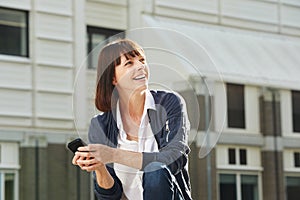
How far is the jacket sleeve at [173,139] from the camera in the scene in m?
2.62

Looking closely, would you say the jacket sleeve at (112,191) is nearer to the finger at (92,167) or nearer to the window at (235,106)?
the finger at (92,167)

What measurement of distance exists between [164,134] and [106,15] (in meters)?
11.4

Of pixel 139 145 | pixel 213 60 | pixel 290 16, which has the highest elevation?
pixel 290 16

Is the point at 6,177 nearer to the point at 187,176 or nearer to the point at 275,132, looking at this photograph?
the point at 275,132

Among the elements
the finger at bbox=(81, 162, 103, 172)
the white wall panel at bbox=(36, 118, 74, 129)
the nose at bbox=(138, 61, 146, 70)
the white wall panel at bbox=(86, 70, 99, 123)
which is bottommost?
the finger at bbox=(81, 162, 103, 172)

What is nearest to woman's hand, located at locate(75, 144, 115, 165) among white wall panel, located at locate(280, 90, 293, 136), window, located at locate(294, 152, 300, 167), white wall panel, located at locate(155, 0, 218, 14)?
white wall panel, located at locate(155, 0, 218, 14)

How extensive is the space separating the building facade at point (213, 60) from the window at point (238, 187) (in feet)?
0.05

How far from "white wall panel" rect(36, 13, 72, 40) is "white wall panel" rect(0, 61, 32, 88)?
22.2 inches

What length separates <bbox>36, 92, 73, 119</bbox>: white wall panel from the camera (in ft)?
42.8

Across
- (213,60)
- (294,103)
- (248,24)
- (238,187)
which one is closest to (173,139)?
(213,60)

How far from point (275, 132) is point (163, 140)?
12644mm

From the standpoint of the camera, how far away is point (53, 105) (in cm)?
1315

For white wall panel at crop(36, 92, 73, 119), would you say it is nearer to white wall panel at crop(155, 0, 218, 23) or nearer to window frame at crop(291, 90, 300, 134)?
white wall panel at crop(155, 0, 218, 23)

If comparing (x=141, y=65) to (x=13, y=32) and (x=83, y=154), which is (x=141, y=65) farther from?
(x=13, y=32)
